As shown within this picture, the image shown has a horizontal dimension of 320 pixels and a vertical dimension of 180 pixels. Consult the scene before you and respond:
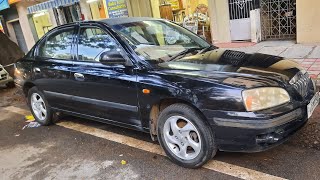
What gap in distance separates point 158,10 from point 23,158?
9.69 m

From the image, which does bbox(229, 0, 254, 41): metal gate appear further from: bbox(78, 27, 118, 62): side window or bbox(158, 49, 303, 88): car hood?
bbox(78, 27, 118, 62): side window

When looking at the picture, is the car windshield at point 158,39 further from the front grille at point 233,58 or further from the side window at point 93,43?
the front grille at point 233,58

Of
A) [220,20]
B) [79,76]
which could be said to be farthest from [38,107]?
[220,20]

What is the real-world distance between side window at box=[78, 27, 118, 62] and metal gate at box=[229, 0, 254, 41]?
6.09 metres

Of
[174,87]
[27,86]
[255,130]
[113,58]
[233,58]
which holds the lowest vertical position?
[255,130]

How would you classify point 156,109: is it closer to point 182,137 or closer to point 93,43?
point 182,137

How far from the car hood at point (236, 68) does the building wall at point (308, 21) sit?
484 centimetres

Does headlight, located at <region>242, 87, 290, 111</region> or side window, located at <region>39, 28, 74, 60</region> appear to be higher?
side window, located at <region>39, 28, 74, 60</region>

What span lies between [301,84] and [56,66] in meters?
3.32

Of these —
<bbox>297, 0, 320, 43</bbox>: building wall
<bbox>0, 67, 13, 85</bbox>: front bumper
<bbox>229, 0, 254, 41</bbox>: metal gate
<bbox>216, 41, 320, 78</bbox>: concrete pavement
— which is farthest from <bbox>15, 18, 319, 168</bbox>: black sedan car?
<bbox>229, 0, 254, 41</bbox>: metal gate

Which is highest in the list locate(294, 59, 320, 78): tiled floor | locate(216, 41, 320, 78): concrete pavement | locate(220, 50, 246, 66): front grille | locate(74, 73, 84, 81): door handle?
locate(220, 50, 246, 66): front grille

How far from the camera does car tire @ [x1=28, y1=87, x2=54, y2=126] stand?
17.0 feet

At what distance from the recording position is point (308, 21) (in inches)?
307

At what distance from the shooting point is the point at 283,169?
10.4 feet
